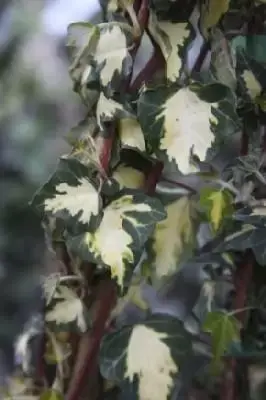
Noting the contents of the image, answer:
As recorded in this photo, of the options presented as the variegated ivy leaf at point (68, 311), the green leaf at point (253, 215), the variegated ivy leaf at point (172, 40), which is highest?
the variegated ivy leaf at point (172, 40)

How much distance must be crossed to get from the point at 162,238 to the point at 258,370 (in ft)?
0.69

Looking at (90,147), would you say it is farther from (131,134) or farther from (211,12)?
(211,12)

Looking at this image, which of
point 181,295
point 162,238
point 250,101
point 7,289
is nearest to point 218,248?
point 162,238

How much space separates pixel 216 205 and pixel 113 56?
18cm

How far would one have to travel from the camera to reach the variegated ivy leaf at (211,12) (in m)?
0.66

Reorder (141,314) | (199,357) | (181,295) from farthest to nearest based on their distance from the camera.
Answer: (181,295) → (141,314) → (199,357)

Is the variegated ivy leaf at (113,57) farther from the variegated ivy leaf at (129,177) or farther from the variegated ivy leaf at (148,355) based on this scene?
the variegated ivy leaf at (148,355)

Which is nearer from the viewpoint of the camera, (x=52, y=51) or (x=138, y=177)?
(x=138, y=177)

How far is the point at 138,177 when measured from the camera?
704 mm

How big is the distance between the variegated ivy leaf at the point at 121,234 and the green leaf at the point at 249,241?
3.6 inches

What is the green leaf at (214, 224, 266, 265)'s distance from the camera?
0.66m

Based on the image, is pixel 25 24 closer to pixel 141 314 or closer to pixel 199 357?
pixel 141 314

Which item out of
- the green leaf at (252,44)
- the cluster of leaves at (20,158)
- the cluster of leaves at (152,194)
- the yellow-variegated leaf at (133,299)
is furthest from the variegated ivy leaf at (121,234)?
the cluster of leaves at (20,158)

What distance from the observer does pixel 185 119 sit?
2.08 ft
